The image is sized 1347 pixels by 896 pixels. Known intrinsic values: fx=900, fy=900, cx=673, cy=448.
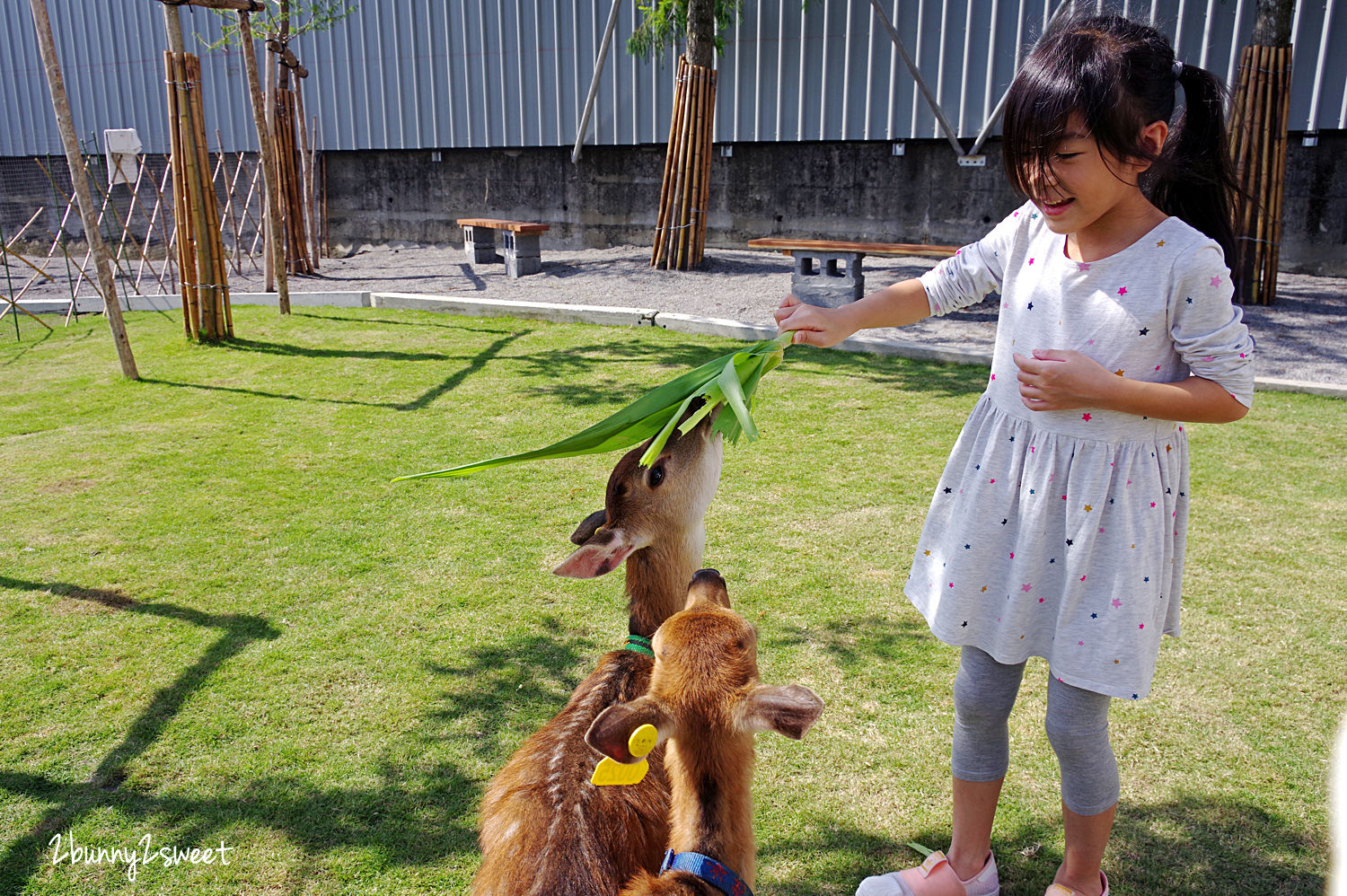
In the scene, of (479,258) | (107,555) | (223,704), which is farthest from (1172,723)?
(479,258)

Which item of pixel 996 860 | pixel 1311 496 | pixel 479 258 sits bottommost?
pixel 996 860

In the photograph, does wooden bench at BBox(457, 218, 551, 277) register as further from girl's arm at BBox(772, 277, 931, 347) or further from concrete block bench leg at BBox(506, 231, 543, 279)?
girl's arm at BBox(772, 277, 931, 347)

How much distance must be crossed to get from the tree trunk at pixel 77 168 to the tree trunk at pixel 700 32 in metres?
8.00

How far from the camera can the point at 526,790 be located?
2525 mm

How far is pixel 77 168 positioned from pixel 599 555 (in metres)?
7.58

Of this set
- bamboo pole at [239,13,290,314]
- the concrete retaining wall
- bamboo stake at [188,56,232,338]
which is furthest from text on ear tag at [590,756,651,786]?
the concrete retaining wall

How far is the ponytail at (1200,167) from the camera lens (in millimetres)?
2238

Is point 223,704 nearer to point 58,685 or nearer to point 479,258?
point 58,685

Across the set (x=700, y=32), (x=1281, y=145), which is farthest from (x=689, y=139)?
(x=1281, y=145)

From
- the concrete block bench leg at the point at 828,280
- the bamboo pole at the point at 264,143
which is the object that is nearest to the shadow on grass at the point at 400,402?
the bamboo pole at the point at 264,143

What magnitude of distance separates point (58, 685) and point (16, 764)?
1.75 feet

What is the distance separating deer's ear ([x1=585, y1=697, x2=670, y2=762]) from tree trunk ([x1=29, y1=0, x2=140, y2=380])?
7.93 metres

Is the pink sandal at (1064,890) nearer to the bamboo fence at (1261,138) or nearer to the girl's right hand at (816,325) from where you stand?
the girl's right hand at (816,325)

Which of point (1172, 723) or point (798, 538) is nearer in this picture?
point (1172, 723)
